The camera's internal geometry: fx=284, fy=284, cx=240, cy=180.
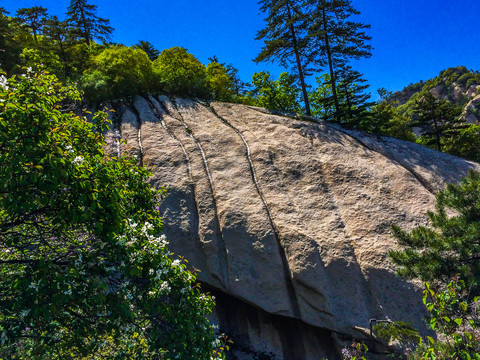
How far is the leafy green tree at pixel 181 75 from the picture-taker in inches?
752

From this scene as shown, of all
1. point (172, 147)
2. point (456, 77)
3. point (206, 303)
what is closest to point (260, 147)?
point (172, 147)

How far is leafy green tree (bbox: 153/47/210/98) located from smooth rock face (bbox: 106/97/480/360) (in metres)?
4.40

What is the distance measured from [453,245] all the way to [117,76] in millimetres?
18732

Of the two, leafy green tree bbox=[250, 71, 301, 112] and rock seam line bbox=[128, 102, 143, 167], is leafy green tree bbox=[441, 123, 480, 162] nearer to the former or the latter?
leafy green tree bbox=[250, 71, 301, 112]

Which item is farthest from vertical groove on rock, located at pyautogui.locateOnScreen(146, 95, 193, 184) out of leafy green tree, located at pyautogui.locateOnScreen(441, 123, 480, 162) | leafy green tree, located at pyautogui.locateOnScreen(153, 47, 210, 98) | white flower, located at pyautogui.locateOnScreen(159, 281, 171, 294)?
leafy green tree, located at pyautogui.locateOnScreen(441, 123, 480, 162)

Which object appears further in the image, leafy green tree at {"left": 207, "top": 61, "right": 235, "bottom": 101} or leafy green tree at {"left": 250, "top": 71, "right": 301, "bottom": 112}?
leafy green tree at {"left": 250, "top": 71, "right": 301, "bottom": 112}

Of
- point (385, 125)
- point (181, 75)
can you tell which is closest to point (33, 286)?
point (181, 75)

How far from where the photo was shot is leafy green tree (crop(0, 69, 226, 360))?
378cm

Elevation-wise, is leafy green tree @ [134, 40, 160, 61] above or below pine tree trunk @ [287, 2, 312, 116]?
above

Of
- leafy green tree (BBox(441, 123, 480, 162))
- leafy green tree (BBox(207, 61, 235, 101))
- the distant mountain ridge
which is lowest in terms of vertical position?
leafy green tree (BBox(441, 123, 480, 162))

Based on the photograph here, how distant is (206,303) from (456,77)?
141 meters

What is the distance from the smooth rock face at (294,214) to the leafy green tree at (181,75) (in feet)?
14.4

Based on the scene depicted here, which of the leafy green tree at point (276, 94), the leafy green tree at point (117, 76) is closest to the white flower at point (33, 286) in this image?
the leafy green tree at point (117, 76)

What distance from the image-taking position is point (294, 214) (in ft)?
37.1
